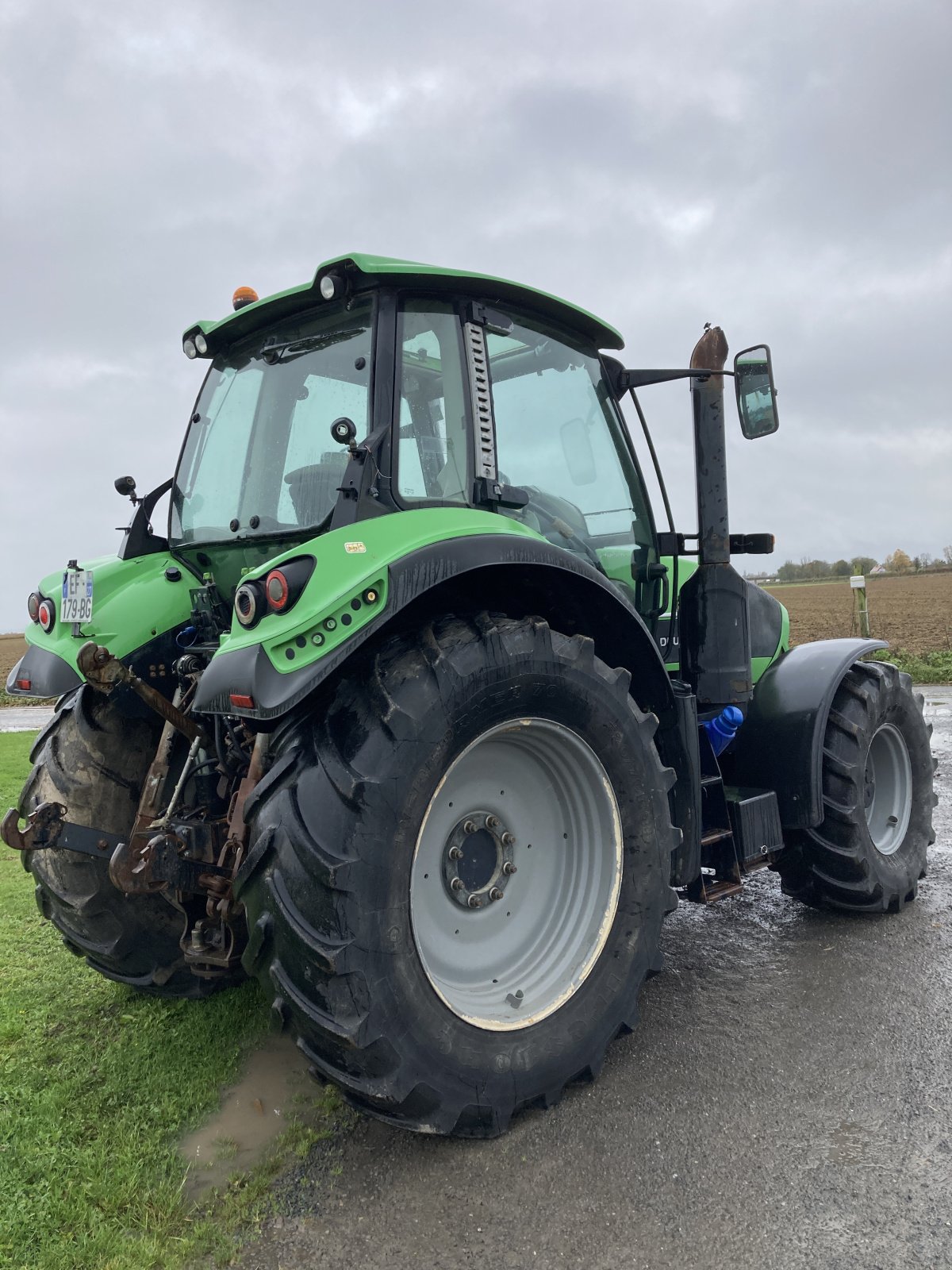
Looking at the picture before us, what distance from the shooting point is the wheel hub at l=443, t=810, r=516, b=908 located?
102 inches

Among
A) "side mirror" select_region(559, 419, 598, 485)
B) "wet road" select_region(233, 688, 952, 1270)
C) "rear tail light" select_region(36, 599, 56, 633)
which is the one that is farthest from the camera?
"side mirror" select_region(559, 419, 598, 485)

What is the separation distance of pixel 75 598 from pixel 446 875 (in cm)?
147

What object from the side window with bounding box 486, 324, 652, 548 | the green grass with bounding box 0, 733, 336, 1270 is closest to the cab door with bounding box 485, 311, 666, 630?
the side window with bounding box 486, 324, 652, 548

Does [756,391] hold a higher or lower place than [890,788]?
higher

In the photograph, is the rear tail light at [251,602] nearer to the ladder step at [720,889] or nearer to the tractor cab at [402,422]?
the tractor cab at [402,422]

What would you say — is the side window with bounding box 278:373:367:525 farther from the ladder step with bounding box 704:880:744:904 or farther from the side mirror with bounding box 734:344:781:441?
the ladder step with bounding box 704:880:744:904

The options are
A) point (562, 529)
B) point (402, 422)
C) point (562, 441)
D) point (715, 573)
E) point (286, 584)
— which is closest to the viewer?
point (286, 584)

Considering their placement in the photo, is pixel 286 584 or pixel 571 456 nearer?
pixel 286 584

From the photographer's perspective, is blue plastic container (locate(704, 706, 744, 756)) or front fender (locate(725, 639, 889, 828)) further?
front fender (locate(725, 639, 889, 828))

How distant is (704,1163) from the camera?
2307mm

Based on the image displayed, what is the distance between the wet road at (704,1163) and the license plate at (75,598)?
1.74m

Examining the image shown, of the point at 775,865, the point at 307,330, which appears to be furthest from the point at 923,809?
the point at 307,330

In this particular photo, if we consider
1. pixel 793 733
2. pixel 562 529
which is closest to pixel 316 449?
pixel 562 529

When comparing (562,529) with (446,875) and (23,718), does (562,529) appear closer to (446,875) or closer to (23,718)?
(446,875)
